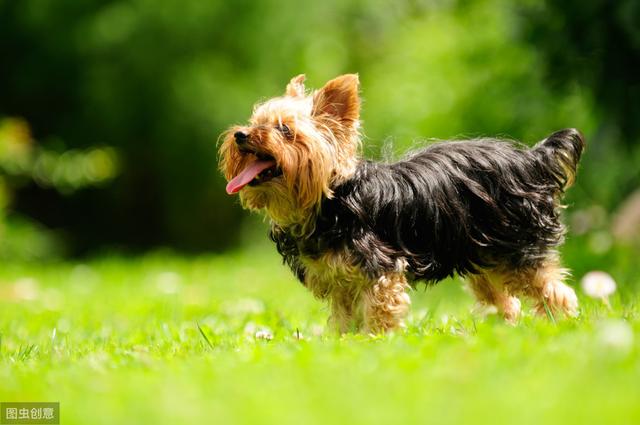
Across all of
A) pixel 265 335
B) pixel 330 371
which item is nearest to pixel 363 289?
pixel 265 335

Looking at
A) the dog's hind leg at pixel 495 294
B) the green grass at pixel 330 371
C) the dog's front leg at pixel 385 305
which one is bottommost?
the green grass at pixel 330 371

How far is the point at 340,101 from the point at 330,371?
6.47 feet

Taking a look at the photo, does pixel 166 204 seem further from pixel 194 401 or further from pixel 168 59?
pixel 194 401

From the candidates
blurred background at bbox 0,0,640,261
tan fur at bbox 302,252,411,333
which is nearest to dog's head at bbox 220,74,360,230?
tan fur at bbox 302,252,411,333

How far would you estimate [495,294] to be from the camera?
17.7 feet

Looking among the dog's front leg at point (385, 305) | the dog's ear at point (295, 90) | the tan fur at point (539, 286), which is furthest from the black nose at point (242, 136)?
the tan fur at point (539, 286)

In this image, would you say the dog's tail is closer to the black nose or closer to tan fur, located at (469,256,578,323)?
tan fur, located at (469,256,578,323)

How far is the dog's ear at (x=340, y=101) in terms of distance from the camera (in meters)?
4.92

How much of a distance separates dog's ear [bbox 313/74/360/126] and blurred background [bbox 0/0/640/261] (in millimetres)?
5393

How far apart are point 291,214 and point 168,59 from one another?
460 inches

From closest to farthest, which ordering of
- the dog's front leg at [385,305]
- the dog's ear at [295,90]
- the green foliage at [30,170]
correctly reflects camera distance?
the dog's front leg at [385,305] → the dog's ear at [295,90] → the green foliage at [30,170]

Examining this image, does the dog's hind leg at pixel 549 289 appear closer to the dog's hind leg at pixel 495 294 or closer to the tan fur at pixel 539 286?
the tan fur at pixel 539 286

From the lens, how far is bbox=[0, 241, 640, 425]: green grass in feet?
9.46

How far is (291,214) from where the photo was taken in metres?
4.87
